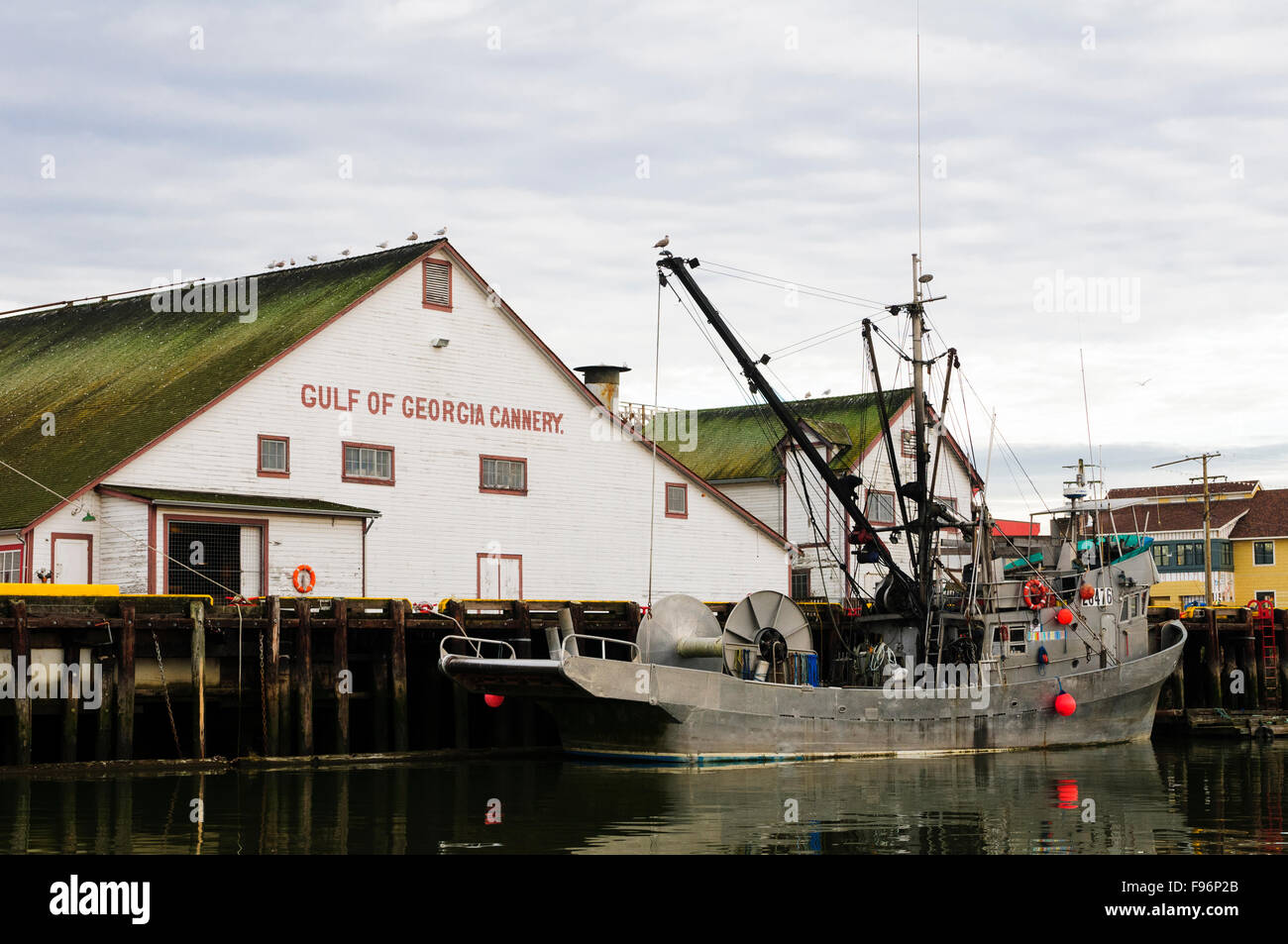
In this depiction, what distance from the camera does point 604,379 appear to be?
48656 mm

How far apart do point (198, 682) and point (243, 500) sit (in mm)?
7506

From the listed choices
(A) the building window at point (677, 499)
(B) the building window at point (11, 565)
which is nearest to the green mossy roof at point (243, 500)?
(B) the building window at point (11, 565)

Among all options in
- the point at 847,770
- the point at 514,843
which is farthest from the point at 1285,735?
the point at 514,843

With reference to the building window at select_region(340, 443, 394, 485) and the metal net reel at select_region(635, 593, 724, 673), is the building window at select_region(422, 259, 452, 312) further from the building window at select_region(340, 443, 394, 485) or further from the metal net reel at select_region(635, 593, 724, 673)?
the metal net reel at select_region(635, 593, 724, 673)

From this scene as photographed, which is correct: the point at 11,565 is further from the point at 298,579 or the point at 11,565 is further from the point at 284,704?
the point at 284,704

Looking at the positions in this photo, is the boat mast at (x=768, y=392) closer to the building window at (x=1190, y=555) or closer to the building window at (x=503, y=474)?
the building window at (x=503, y=474)

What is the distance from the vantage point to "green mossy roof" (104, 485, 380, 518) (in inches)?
1296

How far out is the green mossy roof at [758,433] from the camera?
5716cm

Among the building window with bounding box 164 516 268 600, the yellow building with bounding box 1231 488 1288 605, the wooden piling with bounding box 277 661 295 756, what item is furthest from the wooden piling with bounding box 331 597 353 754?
the yellow building with bounding box 1231 488 1288 605

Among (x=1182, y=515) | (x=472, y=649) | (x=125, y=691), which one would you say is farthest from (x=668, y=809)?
(x=1182, y=515)

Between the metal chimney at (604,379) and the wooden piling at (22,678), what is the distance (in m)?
24.3
